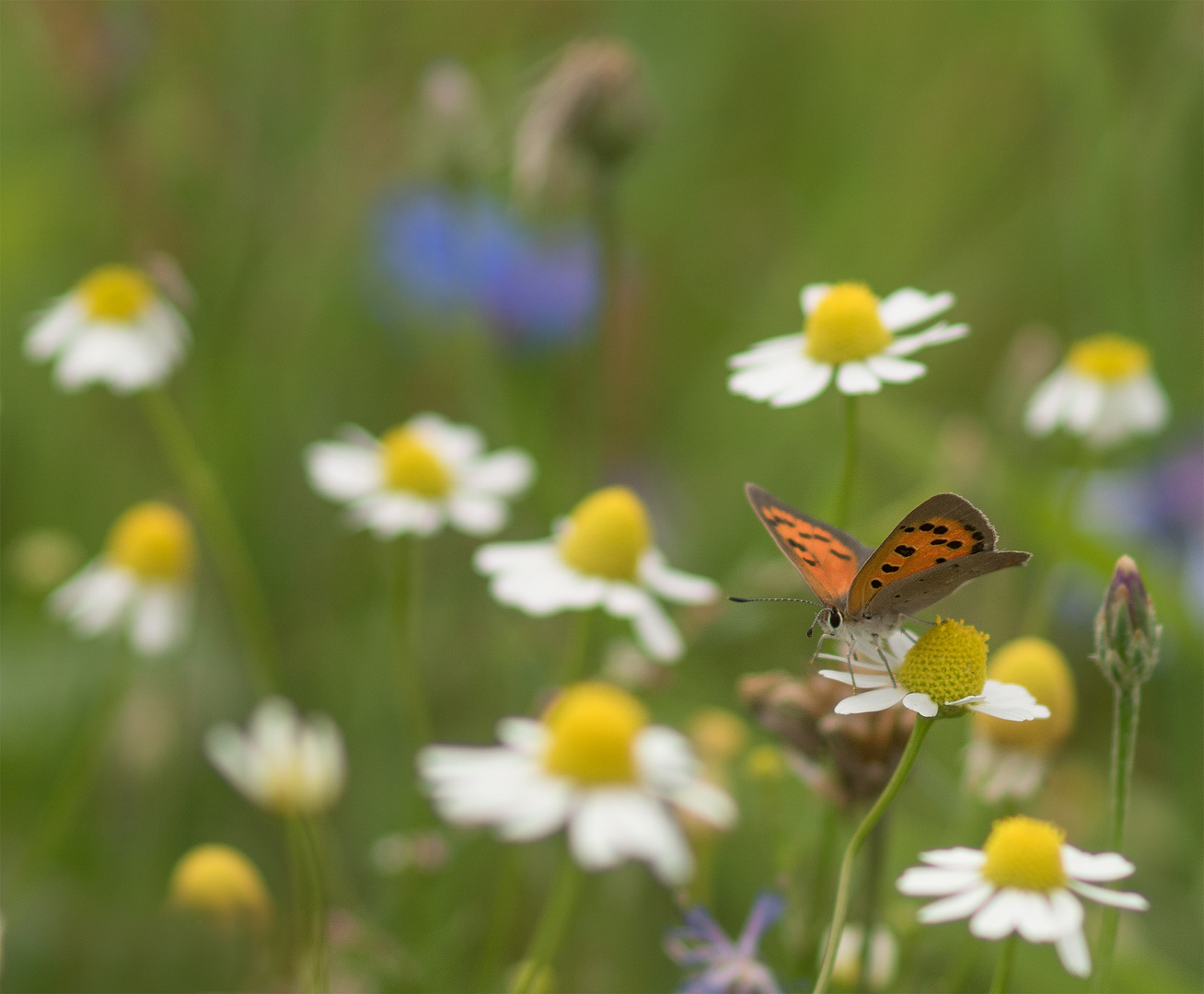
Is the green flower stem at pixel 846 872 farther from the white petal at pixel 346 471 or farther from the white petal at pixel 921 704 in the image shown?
the white petal at pixel 346 471

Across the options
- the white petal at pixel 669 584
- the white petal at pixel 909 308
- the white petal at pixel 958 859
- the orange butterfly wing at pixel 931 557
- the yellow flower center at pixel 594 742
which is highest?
the white petal at pixel 909 308

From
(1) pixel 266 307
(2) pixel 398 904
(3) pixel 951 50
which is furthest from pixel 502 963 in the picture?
(3) pixel 951 50

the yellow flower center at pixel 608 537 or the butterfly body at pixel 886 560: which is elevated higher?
the yellow flower center at pixel 608 537

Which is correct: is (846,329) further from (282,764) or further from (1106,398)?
(282,764)

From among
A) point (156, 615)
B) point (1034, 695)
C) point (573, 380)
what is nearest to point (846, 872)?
point (1034, 695)

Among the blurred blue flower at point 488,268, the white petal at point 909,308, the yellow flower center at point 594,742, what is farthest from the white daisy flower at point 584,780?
the blurred blue flower at point 488,268

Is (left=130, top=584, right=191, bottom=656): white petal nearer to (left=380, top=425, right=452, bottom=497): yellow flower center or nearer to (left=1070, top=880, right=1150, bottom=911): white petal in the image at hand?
(left=380, top=425, right=452, bottom=497): yellow flower center

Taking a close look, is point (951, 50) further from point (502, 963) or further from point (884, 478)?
point (502, 963)
